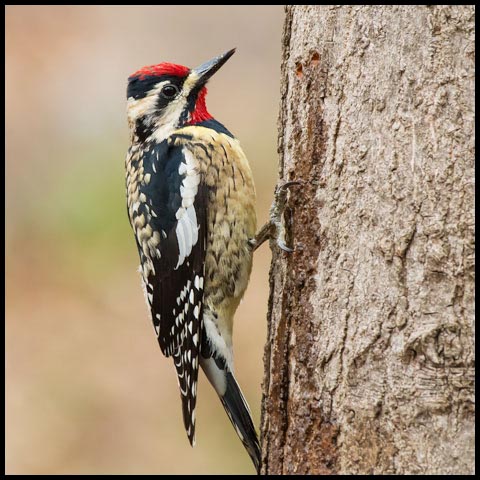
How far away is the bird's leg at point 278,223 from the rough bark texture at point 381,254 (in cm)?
12

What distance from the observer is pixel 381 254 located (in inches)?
103

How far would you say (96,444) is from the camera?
6.18 m

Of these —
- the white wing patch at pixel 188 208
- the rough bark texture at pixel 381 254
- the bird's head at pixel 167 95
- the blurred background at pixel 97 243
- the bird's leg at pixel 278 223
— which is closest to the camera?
the rough bark texture at pixel 381 254

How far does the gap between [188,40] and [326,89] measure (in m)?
5.38

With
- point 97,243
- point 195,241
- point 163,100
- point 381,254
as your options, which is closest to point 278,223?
point 195,241

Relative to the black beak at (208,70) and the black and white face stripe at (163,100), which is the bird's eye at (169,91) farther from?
the black beak at (208,70)

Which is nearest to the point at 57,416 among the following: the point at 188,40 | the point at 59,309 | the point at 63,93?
the point at 59,309

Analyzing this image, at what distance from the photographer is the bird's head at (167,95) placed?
12.6 feet

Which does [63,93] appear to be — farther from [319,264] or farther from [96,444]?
[319,264]

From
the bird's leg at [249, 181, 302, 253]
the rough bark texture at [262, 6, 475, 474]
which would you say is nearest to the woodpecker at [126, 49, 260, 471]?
the bird's leg at [249, 181, 302, 253]

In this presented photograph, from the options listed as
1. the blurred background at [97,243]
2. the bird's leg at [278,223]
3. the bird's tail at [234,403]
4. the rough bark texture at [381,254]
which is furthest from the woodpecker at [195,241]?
the blurred background at [97,243]

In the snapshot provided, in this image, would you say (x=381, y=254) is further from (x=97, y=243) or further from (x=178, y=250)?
(x=97, y=243)

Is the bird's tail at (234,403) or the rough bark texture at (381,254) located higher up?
the rough bark texture at (381,254)

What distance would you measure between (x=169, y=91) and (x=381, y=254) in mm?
1664
